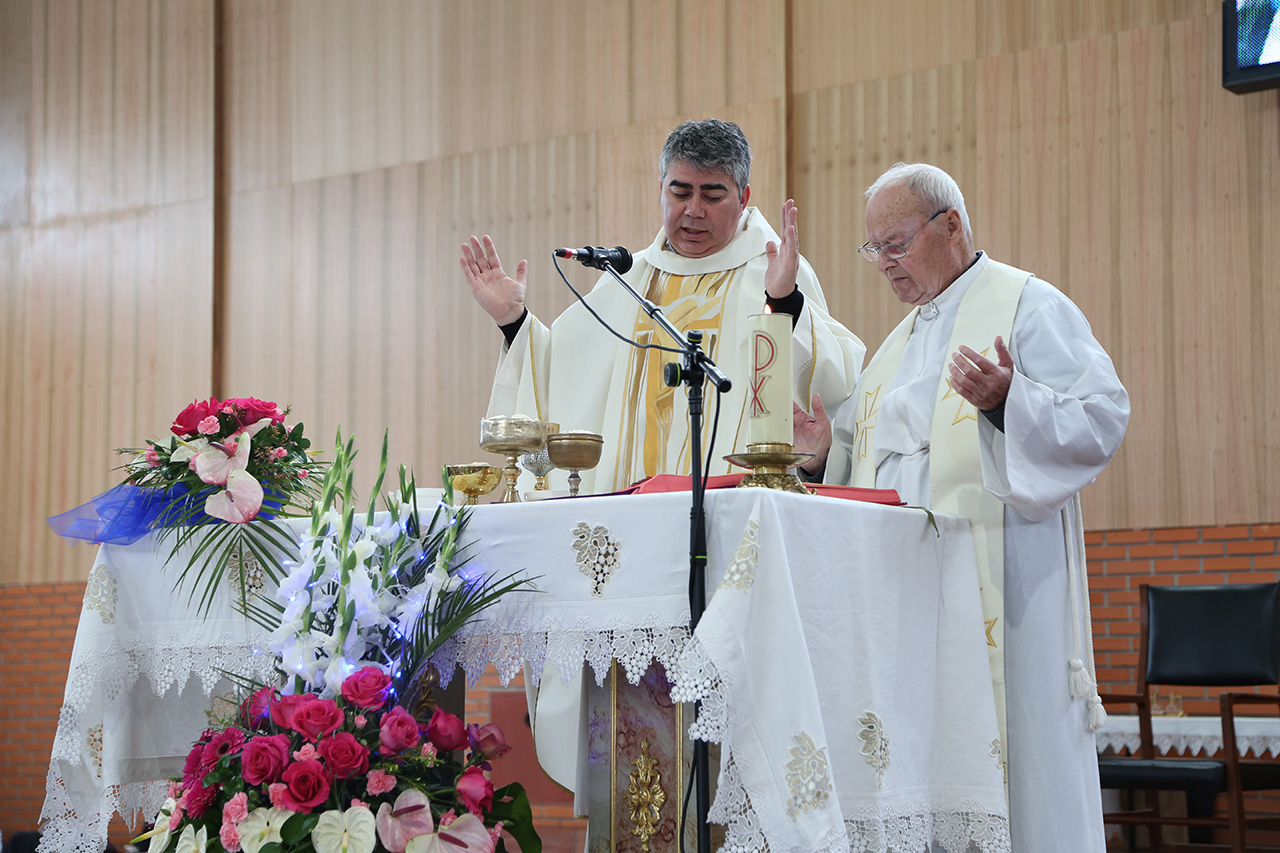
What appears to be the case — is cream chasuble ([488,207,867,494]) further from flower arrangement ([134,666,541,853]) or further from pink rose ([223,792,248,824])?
pink rose ([223,792,248,824])

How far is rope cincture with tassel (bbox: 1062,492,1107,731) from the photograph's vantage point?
9.08ft

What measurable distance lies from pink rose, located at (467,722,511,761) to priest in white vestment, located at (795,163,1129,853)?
105cm

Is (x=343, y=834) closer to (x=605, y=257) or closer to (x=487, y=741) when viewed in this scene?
(x=487, y=741)

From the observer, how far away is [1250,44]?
18.0 ft

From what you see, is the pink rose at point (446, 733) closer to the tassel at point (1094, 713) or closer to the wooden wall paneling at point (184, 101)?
the tassel at point (1094, 713)

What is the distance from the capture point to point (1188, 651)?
5414mm

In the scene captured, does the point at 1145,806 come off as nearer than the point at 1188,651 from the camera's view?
No

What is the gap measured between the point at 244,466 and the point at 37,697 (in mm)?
7214

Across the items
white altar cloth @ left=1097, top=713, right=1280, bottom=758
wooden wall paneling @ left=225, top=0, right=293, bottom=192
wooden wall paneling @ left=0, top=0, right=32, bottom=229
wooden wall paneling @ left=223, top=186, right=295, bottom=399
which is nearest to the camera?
white altar cloth @ left=1097, top=713, right=1280, bottom=758

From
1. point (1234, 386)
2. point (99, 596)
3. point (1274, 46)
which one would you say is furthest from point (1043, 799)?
point (1274, 46)

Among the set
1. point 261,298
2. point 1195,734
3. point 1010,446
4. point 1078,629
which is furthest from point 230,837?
point 261,298

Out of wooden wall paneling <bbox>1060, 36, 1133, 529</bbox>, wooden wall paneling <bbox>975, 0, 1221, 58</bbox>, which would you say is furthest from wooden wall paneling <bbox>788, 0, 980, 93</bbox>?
wooden wall paneling <bbox>1060, 36, 1133, 529</bbox>

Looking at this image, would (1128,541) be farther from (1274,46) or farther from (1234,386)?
(1274,46)

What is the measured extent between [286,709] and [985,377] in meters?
1.46
